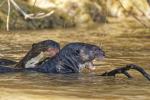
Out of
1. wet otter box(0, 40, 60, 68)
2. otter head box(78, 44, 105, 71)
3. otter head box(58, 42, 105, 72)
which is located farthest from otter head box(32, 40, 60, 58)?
otter head box(78, 44, 105, 71)

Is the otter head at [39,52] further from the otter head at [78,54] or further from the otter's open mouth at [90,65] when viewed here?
the otter's open mouth at [90,65]

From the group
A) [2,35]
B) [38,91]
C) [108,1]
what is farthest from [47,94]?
[108,1]

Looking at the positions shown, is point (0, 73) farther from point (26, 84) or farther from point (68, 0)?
point (68, 0)

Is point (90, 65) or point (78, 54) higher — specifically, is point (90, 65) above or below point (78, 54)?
below

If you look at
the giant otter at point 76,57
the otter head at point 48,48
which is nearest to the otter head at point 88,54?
the giant otter at point 76,57

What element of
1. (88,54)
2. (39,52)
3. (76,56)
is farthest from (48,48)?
(88,54)

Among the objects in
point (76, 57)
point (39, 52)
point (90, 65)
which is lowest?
point (90, 65)

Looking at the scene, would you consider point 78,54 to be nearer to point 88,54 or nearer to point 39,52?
point 88,54

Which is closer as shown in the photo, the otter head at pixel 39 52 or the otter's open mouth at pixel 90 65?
the otter head at pixel 39 52

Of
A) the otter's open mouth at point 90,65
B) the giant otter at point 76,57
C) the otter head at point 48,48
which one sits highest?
the otter head at point 48,48

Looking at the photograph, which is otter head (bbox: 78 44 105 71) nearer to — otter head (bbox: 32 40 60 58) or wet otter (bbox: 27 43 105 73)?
wet otter (bbox: 27 43 105 73)

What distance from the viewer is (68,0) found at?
30109 mm

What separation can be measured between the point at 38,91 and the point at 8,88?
1.59 feet

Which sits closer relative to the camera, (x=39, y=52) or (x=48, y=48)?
(x=48, y=48)
